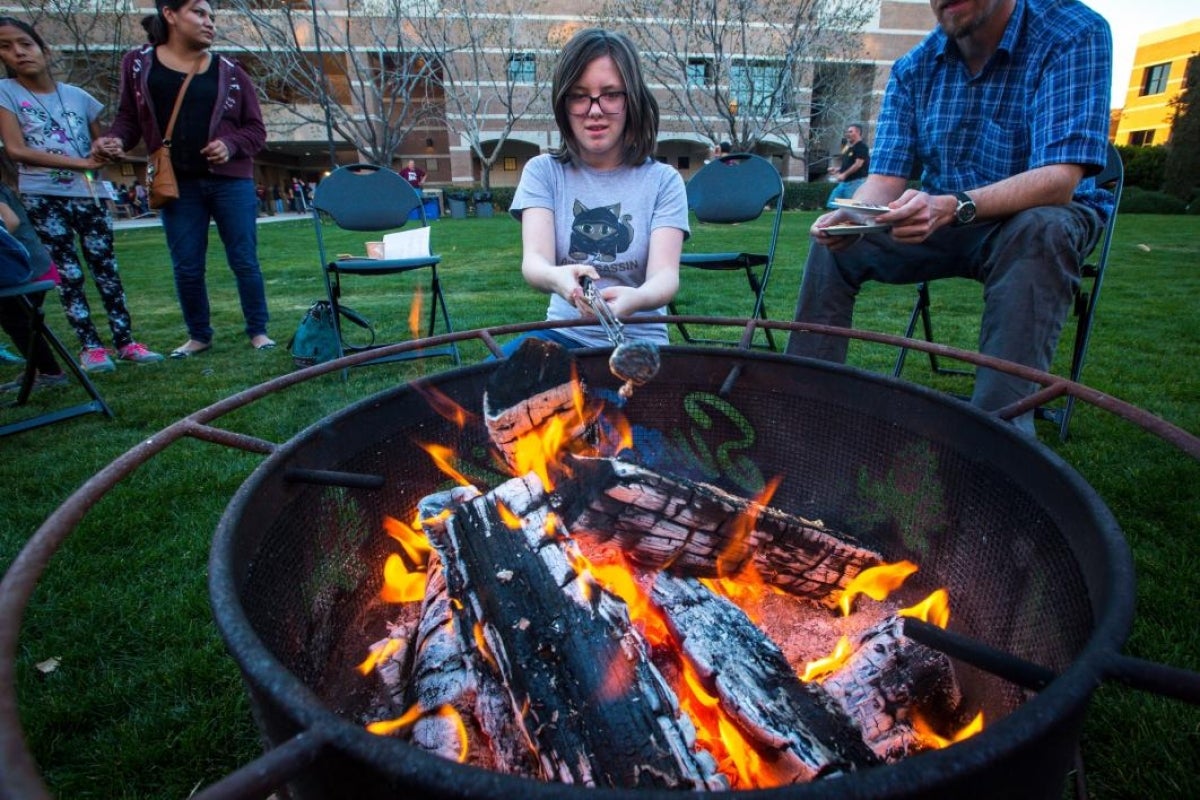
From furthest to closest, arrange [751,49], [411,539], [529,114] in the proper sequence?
1. [529,114]
2. [751,49]
3. [411,539]

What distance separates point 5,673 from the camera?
581 mm

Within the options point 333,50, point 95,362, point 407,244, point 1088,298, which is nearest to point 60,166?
point 95,362

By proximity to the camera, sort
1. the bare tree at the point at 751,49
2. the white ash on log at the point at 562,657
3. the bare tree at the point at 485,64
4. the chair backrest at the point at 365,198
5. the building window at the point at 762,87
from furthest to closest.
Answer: the building window at the point at 762,87 < the bare tree at the point at 485,64 < the bare tree at the point at 751,49 < the chair backrest at the point at 365,198 < the white ash on log at the point at 562,657

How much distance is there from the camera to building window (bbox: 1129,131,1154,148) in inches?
1363

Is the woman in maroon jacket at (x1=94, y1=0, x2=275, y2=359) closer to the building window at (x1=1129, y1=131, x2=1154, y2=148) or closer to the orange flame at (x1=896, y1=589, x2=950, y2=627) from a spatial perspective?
the orange flame at (x1=896, y1=589, x2=950, y2=627)

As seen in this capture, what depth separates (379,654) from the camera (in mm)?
1361

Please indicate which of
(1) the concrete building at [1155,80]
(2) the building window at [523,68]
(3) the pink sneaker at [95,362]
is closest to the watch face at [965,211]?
(3) the pink sneaker at [95,362]

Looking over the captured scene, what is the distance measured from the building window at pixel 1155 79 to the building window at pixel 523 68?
3534 cm

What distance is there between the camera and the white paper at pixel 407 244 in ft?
13.0

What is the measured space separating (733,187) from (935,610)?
3.42 metres

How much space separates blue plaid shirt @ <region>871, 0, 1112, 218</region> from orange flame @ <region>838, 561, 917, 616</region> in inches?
50.5

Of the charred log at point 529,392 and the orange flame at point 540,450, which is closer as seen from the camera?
the charred log at point 529,392

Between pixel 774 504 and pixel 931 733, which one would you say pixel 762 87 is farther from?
pixel 931 733

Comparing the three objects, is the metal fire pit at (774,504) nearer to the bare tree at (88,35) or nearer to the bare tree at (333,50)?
Result: the bare tree at (333,50)
